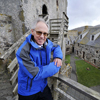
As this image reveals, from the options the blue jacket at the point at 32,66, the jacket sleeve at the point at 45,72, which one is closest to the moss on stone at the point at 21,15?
the blue jacket at the point at 32,66

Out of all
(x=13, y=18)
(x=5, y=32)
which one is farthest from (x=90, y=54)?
(x=5, y=32)

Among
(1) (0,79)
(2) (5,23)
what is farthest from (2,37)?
(1) (0,79)

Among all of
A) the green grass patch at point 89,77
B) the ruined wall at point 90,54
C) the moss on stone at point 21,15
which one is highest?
the moss on stone at point 21,15

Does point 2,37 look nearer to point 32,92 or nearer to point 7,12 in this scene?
point 7,12

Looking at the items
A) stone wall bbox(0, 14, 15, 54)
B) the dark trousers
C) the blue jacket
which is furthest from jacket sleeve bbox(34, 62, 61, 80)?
stone wall bbox(0, 14, 15, 54)

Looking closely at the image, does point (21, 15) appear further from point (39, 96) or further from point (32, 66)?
point (39, 96)

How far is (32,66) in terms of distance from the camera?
1182 mm

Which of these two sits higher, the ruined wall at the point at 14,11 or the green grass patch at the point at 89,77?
the ruined wall at the point at 14,11

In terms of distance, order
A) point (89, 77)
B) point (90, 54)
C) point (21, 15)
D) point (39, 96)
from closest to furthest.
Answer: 1. point (39, 96)
2. point (21, 15)
3. point (89, 77)
4. point (90, 54)

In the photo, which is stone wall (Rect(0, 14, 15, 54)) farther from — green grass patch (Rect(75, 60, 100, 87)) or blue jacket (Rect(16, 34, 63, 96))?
green grass patch (Rect(75, 60, 100, 87))

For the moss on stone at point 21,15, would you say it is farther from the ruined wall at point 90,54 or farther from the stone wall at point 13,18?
the ruined wall at point 90,54

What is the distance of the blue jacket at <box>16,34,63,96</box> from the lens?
45.9 inches

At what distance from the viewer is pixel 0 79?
2.92 m

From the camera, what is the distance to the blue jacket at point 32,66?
1165 mm
